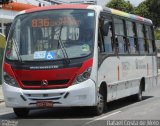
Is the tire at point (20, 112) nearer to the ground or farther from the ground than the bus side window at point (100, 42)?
nearer to the ground

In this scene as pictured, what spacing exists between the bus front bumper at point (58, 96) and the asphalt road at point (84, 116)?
0.41 metres

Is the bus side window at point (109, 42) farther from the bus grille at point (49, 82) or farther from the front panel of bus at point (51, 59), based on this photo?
the bus grille at point (49, 82)

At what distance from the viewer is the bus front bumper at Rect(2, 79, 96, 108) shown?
42.2 ft

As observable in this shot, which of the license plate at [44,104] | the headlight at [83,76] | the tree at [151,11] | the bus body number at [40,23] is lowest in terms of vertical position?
the license plate at [44,104]

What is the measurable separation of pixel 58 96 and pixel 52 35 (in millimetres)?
1637

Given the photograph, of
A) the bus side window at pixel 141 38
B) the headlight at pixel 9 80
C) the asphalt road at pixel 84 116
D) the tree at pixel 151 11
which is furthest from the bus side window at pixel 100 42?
the tree at pixel 151 11

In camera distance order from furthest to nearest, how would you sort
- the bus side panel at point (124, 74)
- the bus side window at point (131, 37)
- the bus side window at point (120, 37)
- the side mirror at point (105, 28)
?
the bus side window at point (131, 37)
the bus side window at point (120, 37)
the bus side panel at point (124, 74)
the side mirror at point (105, 28)

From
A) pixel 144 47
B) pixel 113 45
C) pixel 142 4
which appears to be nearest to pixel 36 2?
pixel 142 4

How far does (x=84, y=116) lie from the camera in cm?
1363

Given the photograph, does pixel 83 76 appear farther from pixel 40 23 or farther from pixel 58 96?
pixel 40 23

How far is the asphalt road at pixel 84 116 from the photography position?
40.5 feet

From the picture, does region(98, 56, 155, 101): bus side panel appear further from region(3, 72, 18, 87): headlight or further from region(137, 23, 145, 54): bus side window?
region(3, 72, 18, 87): headlight

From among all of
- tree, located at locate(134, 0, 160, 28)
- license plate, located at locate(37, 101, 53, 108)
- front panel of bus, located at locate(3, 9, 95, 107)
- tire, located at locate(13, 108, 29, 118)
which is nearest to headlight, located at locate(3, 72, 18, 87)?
front panel of bus, located at locate(3, 9, 95, 107)

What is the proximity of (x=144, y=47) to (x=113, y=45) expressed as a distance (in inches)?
156
